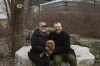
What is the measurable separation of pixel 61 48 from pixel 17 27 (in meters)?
4.62

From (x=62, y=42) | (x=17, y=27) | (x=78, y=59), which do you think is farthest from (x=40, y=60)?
(x=17, y=27)

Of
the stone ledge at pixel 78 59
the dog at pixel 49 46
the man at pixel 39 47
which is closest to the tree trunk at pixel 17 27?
the stone ledge at pixel 78 59

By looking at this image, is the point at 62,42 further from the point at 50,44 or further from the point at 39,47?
the point at 39,47

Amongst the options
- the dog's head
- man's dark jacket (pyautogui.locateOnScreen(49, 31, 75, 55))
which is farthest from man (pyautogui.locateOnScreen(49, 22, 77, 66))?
the dog's head

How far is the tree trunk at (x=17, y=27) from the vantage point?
1270 centimetres

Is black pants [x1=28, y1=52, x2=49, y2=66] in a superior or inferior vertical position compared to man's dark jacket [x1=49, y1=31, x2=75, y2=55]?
inferior

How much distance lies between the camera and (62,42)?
→ 8.61 metres

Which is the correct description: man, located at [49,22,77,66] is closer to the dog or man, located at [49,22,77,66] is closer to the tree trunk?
the dog

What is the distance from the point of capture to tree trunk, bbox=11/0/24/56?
12695 mm

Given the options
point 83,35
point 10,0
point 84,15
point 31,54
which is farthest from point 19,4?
point 84,15

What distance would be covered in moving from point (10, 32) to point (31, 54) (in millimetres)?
4818

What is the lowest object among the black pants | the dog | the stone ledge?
the stone ledge

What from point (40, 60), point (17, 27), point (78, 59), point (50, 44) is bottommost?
point (78, 59)

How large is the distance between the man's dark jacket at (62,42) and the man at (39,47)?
Answer: 27 centimetres
